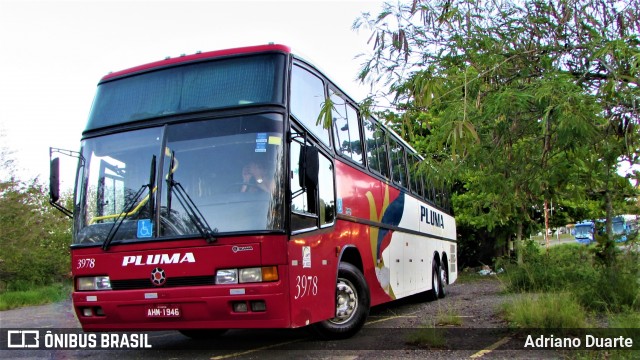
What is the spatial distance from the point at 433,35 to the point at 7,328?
940cm

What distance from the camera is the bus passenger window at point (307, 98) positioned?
6801 mm

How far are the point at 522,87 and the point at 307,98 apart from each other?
2.62 metres

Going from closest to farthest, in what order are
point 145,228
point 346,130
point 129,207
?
point 145,228 < point 129,207 < point 346,130

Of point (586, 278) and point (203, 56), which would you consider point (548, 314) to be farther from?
point (203, 56)

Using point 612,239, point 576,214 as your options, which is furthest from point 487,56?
point 576,214

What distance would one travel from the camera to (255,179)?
6090mm

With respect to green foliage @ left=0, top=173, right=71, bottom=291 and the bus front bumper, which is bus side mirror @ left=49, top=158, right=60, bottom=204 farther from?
green foliage @ left=0, top=173, right=71, bottom=291

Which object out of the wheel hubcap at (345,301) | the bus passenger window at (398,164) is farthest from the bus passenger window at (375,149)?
the wheel hubcap at (345,301)

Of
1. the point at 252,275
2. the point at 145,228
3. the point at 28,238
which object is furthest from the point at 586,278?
the point at 28,238

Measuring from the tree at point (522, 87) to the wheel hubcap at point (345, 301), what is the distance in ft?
6.47

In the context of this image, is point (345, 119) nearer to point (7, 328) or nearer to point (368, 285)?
point (368, 285)

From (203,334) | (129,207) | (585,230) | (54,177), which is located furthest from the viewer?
(585,230)

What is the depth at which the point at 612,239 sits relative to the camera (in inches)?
420

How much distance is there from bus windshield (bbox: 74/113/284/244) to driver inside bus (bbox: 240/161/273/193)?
1 cm
